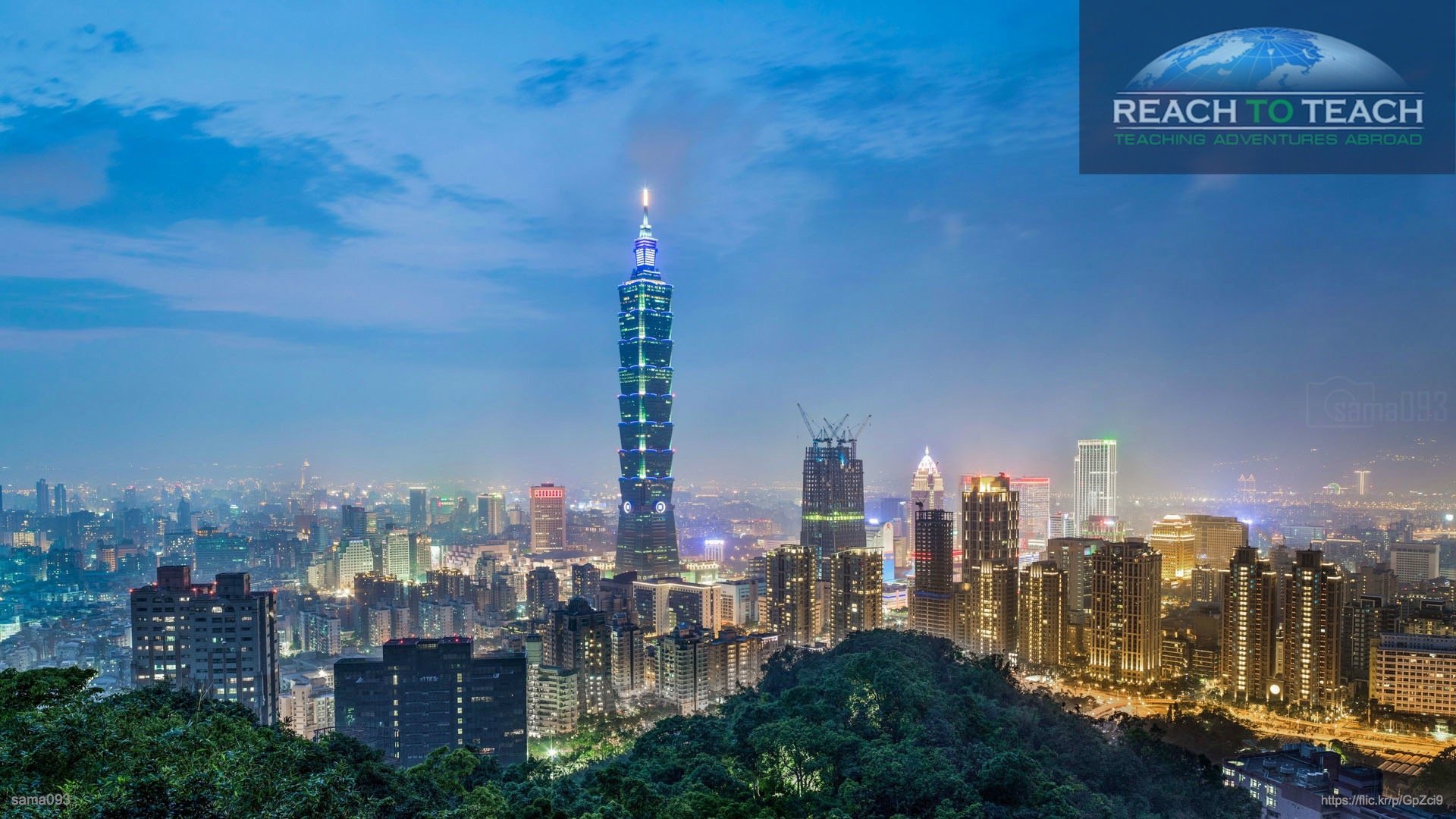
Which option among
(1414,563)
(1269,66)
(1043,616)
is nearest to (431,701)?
(1043,616)

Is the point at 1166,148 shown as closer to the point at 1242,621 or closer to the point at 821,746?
the point at 821,746

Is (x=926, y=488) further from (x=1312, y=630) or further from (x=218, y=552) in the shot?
(x=218, y=552)

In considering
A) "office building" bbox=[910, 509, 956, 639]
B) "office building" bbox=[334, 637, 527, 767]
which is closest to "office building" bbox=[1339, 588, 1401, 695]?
"office building" bbox=[910, 509, 956, 639]

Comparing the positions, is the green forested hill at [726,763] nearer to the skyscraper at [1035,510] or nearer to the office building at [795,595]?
the office building at [795,595]

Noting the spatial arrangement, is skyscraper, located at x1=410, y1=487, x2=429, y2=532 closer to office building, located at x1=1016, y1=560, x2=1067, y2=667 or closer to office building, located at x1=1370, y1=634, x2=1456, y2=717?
office building, located at x1=1016, y1=560, x2=1067, y2=667

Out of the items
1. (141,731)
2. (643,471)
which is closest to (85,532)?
(643,471)
